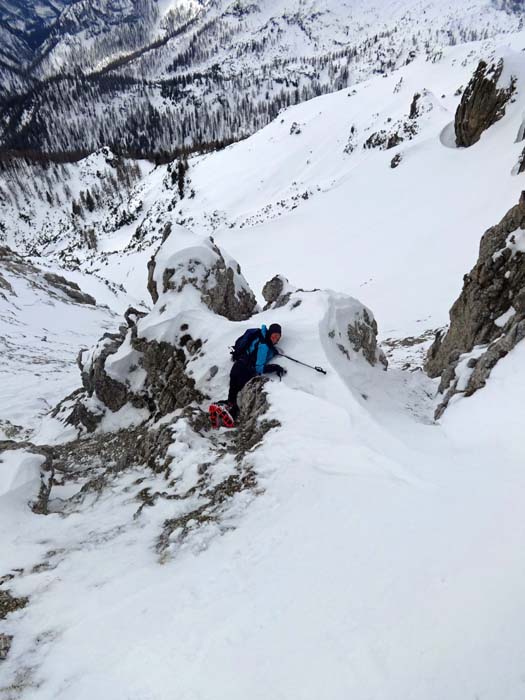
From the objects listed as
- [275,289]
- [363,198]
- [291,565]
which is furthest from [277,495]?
[363,198]

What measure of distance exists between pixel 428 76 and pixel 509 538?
63.8m

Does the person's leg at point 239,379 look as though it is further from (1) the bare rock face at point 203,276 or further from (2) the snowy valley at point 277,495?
(1) the bare rock face at point 203,276

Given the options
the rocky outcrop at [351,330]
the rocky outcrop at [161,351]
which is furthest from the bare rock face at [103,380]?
the rocky outcrop at [351,330]

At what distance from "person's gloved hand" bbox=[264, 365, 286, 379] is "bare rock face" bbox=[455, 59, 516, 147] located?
2953cm

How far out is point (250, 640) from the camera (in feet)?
10.2

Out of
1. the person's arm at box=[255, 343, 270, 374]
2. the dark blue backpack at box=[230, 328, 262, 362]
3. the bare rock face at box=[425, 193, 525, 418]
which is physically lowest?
the bare rock face at box=[425, 193, 525, 418]

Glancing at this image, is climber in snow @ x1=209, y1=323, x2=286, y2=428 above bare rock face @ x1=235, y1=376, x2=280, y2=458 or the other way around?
above

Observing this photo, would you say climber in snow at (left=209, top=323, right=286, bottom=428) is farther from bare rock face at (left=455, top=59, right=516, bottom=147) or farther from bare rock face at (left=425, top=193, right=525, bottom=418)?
bare rock face at (left=455, top=59, right=516, bottom=147)

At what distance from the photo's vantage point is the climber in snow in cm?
786

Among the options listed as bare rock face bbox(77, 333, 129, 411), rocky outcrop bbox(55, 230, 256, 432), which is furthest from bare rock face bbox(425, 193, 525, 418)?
bare rock face bbox(77, 333, 129, 411)

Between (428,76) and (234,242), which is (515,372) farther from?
(428,76)

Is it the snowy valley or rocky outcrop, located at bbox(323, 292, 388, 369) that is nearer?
the snowy valley

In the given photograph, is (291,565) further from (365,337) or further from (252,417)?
(365,337)

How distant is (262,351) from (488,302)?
587 centimetres
